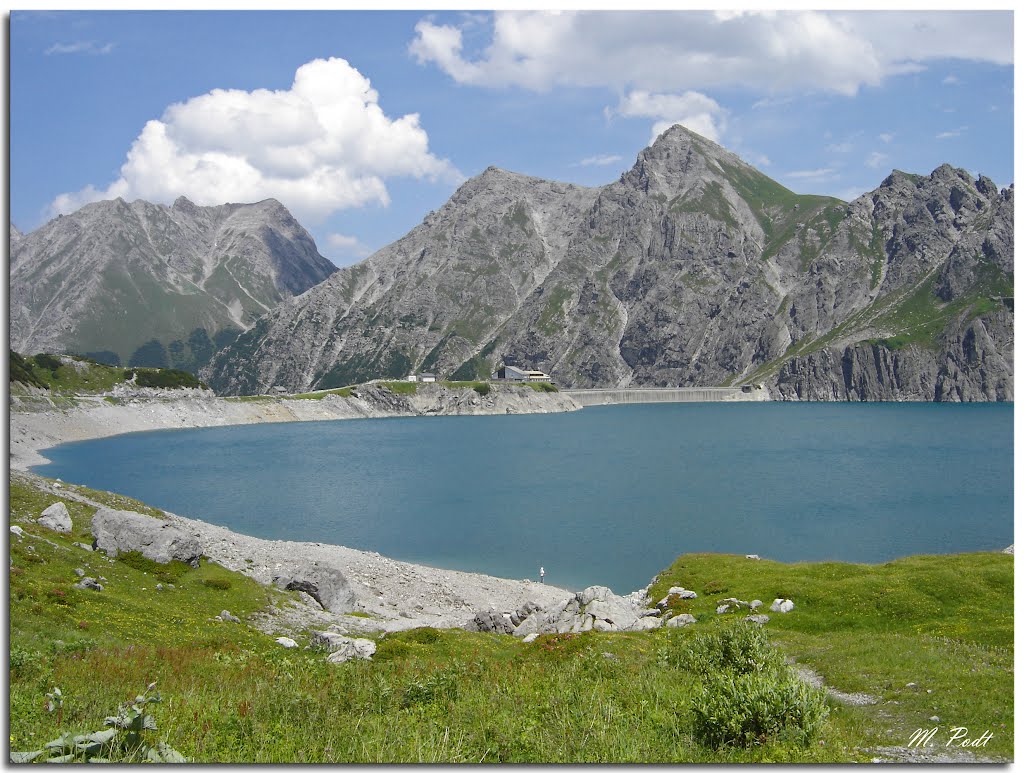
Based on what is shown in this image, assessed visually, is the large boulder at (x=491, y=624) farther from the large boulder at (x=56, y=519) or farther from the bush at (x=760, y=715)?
the large boulder at (x=56, y=519)

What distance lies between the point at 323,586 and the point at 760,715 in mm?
32044

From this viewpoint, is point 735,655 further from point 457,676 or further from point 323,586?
point 323,586

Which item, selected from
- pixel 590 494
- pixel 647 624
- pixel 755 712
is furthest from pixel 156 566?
pixel 590 494

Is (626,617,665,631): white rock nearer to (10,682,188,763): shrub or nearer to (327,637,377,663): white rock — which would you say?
(327,637,377,663): white rock

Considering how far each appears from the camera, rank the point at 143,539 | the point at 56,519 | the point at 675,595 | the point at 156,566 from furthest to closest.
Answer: the point at 56,519, the point at 675,595, the point at 143,539, the point at 156,566

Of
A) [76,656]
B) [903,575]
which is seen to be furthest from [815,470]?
[76,656]

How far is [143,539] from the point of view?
1516 inches

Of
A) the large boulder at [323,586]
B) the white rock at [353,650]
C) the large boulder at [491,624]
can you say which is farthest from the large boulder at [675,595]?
the white rock at [353,650]

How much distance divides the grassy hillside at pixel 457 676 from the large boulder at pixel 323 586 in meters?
2.56

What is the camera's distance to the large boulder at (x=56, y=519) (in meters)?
41.4

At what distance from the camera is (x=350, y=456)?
5413 inches

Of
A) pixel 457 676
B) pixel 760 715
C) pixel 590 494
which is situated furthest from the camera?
pixel 590 494

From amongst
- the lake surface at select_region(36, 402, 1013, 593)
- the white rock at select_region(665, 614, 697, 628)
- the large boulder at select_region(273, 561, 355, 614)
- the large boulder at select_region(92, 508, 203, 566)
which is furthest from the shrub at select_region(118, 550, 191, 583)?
the lake surface at select_region(36, 402, 1013, 593)

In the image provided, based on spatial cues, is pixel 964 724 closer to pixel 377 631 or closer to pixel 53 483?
pixel 377 631
